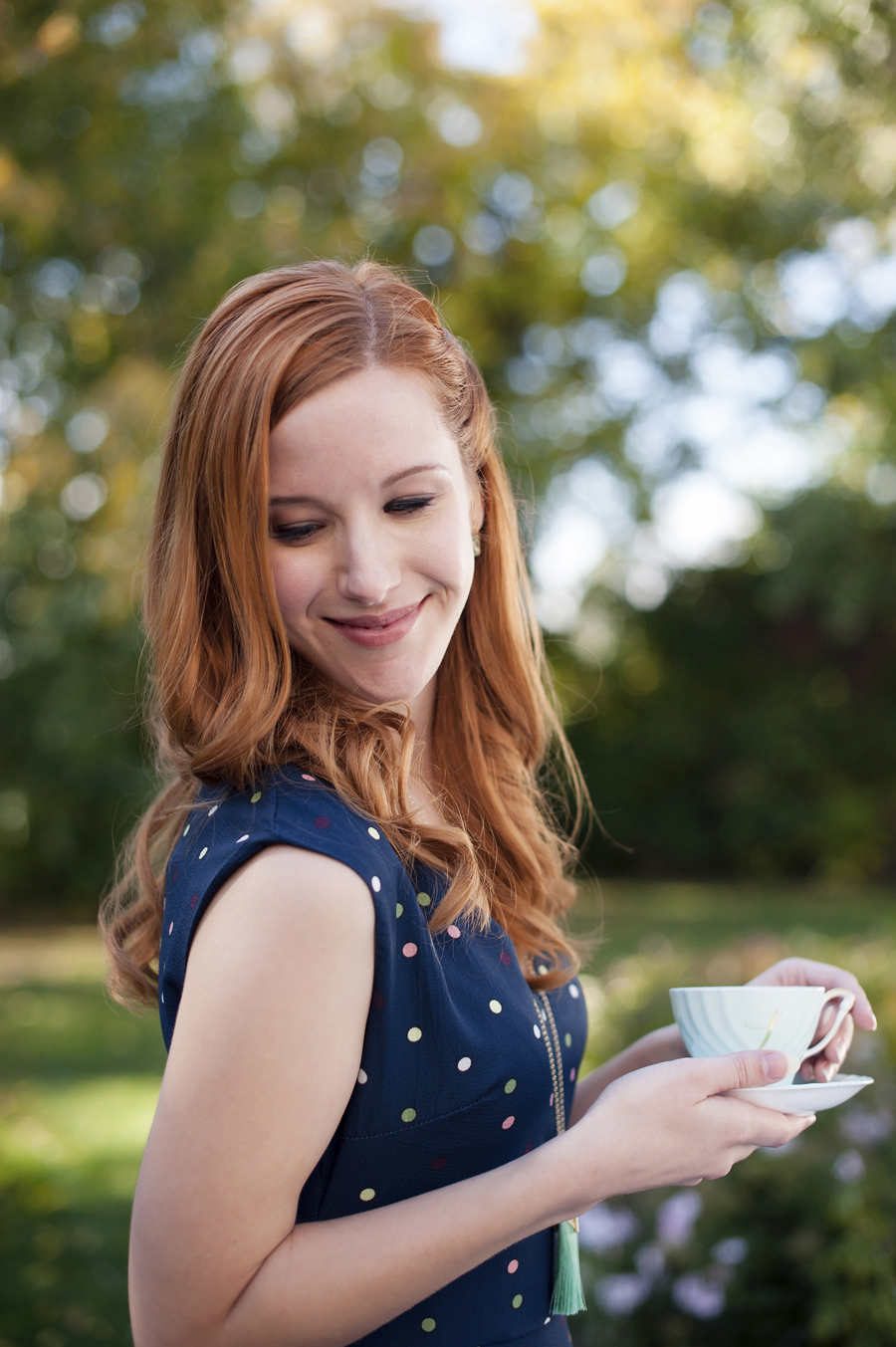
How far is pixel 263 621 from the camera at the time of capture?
1417mm

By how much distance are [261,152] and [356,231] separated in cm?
123

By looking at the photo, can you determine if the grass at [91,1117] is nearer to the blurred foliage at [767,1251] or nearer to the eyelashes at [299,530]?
the blurred foliage at [767,1251]

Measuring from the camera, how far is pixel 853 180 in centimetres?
911

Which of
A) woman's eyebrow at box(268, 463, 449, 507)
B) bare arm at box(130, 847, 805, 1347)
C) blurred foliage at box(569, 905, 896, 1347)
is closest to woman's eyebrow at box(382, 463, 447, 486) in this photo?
woman's eyebrow at box(268, 463, 449, 507)

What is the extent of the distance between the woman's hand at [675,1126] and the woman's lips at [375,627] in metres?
0.62

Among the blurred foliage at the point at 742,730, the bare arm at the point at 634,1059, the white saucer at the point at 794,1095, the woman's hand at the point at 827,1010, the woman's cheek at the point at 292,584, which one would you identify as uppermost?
the woman's cheek at the point at 292,584

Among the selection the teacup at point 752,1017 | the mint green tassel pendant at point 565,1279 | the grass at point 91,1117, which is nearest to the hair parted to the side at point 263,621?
the teacup at point 752,1017

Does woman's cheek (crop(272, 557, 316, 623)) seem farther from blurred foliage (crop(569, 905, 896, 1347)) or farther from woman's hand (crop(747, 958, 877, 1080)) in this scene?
blurred foliage (crop(569, 905, 896, 1347))

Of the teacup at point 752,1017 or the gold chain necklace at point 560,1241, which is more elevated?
the teacup at point 752,1017

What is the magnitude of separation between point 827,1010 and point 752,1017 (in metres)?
0.23

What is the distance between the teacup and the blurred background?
1187 mm

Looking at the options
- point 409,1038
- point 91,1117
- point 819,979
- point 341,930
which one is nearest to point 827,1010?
Answer: point 819,979

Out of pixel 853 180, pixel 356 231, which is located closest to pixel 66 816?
pixel 356 231

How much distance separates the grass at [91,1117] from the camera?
409cm
